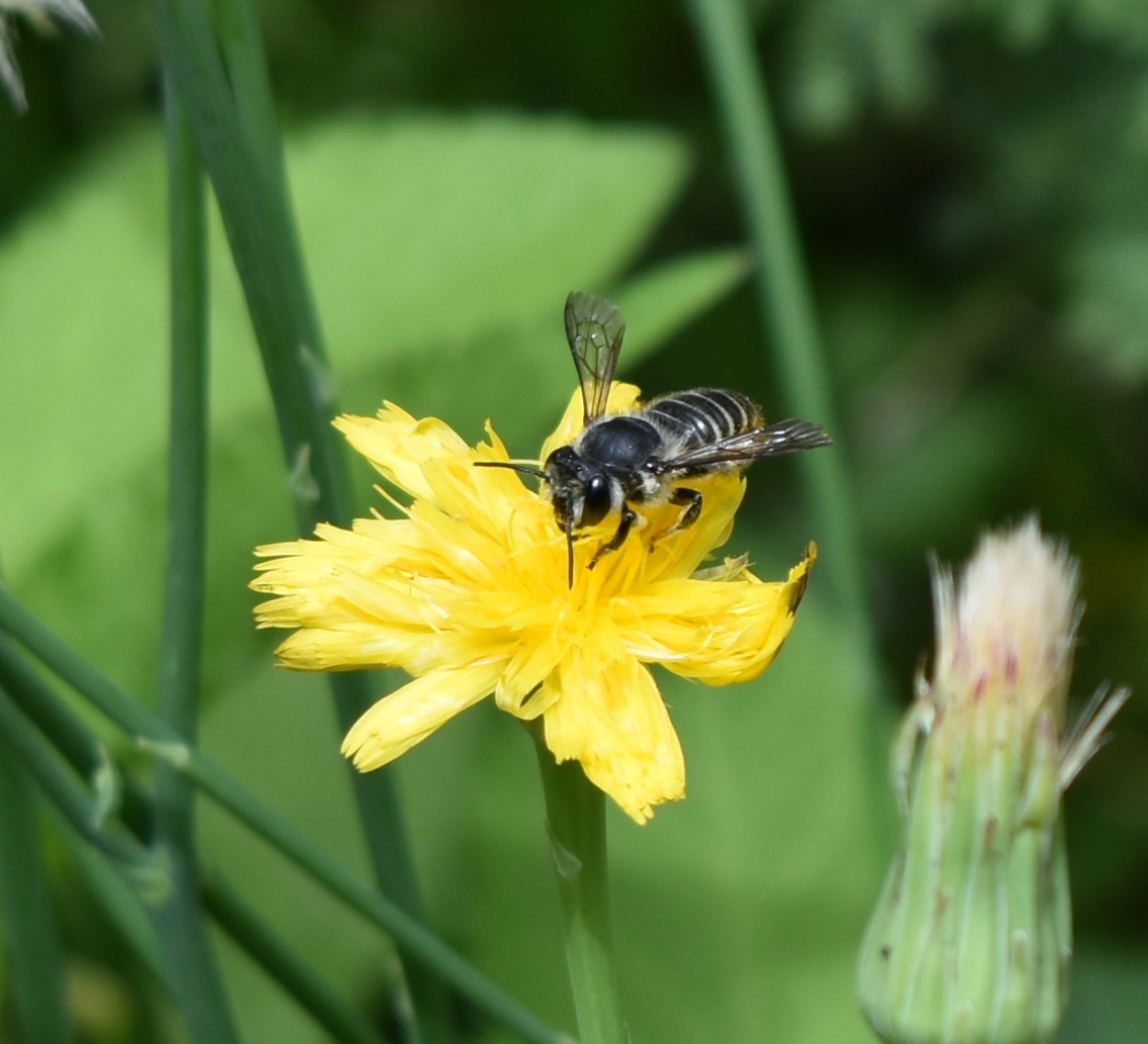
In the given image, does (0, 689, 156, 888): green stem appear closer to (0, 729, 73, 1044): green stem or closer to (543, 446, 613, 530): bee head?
(0, 729, 73, 1044): green stem

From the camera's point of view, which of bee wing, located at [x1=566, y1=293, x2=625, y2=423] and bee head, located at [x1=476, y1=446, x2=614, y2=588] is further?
bee wing, located at [x1=566, y1=293, x2=625, y2=423]

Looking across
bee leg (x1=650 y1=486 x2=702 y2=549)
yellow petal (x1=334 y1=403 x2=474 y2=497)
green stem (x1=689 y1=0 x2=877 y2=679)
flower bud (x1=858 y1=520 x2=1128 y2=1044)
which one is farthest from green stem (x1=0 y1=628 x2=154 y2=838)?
green stem (x1=689 y1=0 x2=877 y2=679)

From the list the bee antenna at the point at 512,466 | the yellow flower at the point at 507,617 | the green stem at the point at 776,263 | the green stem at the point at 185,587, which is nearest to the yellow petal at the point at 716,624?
the yellow flower at the point at 507,617

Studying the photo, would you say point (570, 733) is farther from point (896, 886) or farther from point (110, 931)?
point (110, 931)

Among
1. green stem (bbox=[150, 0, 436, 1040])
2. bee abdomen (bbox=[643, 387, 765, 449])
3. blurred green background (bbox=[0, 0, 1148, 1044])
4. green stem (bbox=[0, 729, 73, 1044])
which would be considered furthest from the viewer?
blurred green background (bbox=[0, 0, 1148, 1044])

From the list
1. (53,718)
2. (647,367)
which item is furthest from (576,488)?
(647,367)

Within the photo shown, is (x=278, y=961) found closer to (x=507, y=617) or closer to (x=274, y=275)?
(x=507, y=617)

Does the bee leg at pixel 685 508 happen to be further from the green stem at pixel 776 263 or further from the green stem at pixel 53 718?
the green stem at pixel 53 718
